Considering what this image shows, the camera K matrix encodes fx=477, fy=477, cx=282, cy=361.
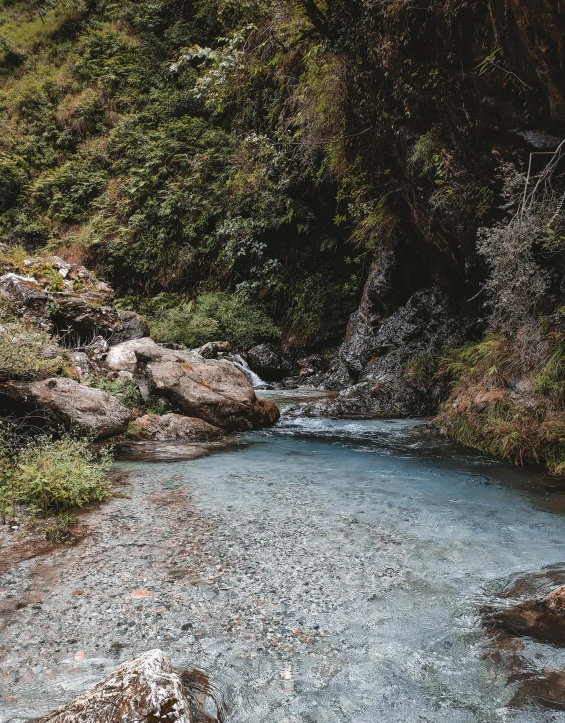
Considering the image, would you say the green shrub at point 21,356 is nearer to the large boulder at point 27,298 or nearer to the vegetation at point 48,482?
the vegetation at point 48,482

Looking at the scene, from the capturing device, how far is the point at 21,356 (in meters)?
5.56

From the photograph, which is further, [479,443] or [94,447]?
[479,443]

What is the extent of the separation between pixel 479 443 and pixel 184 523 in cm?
463

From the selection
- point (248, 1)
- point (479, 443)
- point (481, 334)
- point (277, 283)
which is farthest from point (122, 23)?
point (479, 443)

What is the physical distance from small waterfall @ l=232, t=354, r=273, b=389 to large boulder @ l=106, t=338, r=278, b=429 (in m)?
3.67

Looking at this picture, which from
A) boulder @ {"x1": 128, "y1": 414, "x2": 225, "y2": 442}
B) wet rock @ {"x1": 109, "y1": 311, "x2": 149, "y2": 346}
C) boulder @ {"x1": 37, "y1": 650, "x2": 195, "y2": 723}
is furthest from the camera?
wet rock @ {"x1": 109, "y1": 311, "x2": 149, "y2": 346}

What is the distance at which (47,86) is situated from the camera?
22.1 m

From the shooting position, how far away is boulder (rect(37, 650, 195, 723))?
1689 mm

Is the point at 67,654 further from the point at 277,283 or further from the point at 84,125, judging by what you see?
the point at 84,125

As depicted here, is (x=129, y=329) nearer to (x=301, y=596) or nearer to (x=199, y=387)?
(x=199, y=387)

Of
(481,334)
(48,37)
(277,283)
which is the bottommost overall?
(481,334)

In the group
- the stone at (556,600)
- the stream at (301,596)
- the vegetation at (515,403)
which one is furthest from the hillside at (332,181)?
the stone at (556,600)

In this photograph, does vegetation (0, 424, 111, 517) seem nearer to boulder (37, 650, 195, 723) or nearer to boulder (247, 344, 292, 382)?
boulder (37, 650, 195, 723)

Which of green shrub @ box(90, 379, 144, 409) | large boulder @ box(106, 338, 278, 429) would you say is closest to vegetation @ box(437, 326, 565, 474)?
large boulder @ box(106, 338, 278, 429)
